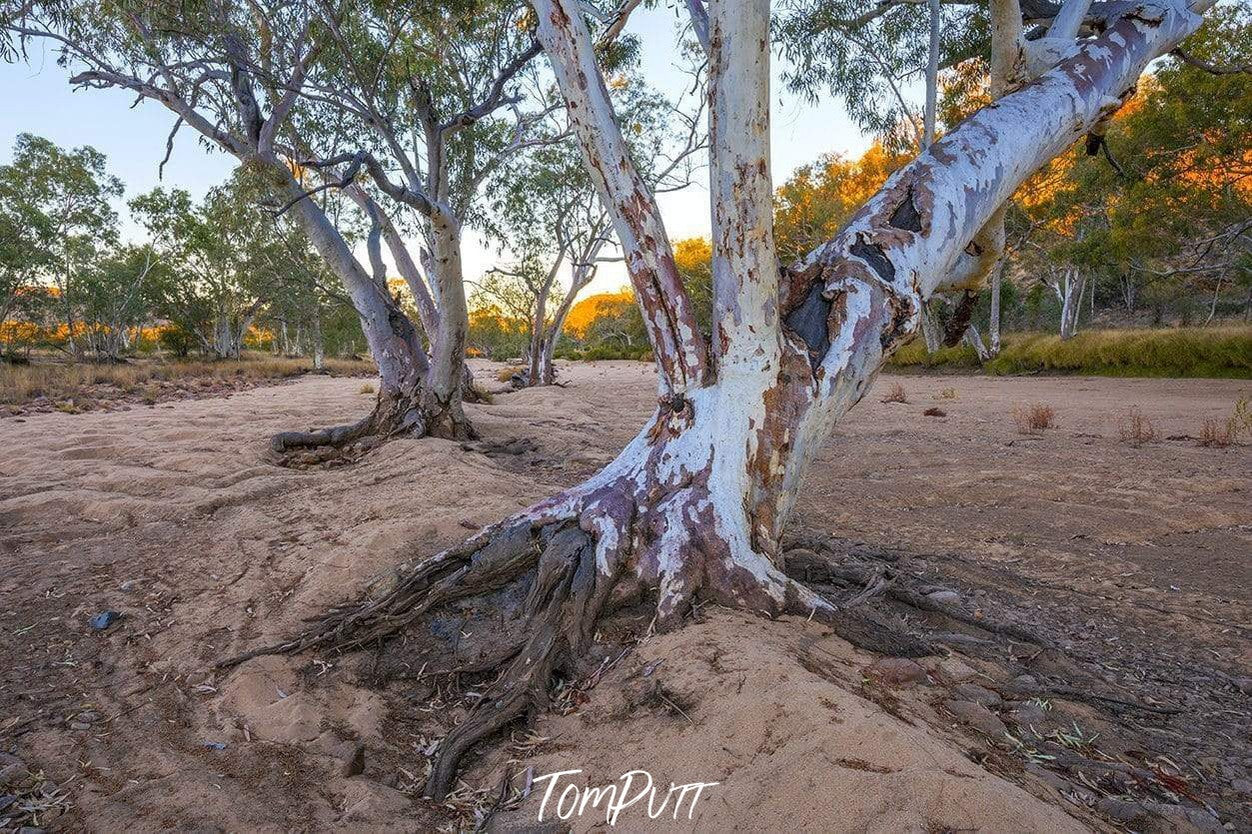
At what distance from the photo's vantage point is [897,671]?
1.87m

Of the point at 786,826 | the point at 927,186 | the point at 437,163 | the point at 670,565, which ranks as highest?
the point at 437,163

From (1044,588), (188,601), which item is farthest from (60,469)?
(1044,588)

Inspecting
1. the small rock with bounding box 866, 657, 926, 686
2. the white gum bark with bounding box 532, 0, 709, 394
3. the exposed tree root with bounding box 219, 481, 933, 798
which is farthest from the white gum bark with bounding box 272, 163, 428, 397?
the small rock with bounding box 866, 657, 926, 686

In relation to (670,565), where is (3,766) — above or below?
below

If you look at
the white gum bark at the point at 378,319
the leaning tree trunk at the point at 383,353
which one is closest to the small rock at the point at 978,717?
the leaning tree trunk at the point at 383,353

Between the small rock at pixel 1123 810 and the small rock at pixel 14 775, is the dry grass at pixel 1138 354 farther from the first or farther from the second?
the small rock at pixel 14 775

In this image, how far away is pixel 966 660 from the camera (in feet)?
6.77

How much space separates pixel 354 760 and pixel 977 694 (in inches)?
64.4

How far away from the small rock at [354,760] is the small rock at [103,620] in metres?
1.36

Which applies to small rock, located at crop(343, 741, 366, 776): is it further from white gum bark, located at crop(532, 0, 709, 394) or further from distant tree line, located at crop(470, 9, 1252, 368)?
distant tree line, located at crop(470, 9, 1252, 368)

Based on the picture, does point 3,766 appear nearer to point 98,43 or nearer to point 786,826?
point 786,826

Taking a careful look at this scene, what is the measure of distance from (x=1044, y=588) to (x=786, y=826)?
7.27 ft

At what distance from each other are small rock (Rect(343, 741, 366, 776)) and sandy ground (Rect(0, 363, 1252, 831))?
0.01 meters

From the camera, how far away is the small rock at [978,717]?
168cm
